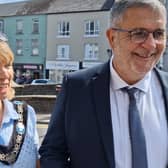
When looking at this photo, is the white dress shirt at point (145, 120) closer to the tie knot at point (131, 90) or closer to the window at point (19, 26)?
the tie knot at point (131, 90)

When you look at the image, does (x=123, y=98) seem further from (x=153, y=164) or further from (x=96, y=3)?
(x=96, y=3)

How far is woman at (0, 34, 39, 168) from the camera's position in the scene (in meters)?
2.37

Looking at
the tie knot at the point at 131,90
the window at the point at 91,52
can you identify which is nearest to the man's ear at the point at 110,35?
the tie knot at the point at 131,90

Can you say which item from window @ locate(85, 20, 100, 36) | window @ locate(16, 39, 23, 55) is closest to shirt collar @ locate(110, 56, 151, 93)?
window @ locate(85, 20, 100, 36)

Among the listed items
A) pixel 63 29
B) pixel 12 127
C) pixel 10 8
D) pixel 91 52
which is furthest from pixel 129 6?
pixel 10 8

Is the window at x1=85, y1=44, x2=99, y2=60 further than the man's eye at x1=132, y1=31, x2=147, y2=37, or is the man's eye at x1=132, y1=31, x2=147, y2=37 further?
the window at x1=85, y1=44, x2=99, y2=60

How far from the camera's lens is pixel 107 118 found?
2.20 meters

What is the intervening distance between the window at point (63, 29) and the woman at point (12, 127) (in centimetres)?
4431

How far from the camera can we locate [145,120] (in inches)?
87.0

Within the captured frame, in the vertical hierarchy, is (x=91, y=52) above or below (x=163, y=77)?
above

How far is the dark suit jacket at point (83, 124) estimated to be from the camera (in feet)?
7.08

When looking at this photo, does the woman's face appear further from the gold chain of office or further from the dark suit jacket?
the dark suit jacket

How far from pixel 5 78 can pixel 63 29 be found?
44979 millimetres

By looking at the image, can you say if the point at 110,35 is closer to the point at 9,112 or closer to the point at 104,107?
the point at 104,107
